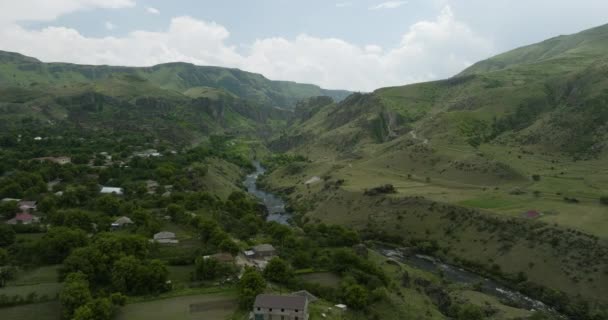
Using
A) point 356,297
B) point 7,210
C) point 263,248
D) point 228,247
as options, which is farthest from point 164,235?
point 356,297

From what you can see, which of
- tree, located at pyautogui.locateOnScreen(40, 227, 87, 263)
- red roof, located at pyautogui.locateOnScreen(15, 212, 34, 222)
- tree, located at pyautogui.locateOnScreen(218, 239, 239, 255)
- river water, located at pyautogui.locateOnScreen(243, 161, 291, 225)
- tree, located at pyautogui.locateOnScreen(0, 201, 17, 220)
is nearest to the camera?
tree, located at pyautogui.locateOnScreen(40, 227, 87, 263)

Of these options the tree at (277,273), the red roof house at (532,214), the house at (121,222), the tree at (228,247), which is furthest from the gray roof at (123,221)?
the red roof house at (532,214)

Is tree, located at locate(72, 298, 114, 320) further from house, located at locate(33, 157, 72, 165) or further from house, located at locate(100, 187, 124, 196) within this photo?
house, located at locate(33, 157, 72, 165)

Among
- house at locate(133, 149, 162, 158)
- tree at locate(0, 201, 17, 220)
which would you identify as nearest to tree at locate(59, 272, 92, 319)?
tree at locate(0, 201, 17, 220)

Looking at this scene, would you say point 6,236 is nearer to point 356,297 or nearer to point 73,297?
point 73,297

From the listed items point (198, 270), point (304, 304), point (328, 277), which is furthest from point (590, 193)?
point (198, 270)

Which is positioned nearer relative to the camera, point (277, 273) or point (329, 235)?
point (277, 273)

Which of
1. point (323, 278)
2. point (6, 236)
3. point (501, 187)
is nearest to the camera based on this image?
point (323, 278)
